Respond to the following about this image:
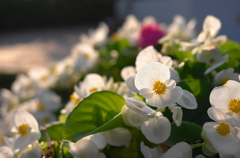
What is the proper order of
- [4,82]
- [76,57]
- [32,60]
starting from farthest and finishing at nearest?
[32,60] → [4,82] → [76,57]

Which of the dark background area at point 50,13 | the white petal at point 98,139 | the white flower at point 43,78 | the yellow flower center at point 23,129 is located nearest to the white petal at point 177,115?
the white petal at point 98,139

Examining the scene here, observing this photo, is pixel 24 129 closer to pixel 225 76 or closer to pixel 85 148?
pixel 85 148

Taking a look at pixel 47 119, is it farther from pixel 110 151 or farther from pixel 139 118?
pixel 139 118

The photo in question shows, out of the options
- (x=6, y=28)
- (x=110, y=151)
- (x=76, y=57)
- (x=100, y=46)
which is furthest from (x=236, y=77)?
(x=6, y=28)

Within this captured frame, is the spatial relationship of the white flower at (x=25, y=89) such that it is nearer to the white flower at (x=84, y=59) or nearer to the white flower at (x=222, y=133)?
the white flower at (x=84, y=59)

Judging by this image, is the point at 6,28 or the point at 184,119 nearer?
the point at 184,119

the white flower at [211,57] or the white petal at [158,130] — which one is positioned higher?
the white flower at [211,57]

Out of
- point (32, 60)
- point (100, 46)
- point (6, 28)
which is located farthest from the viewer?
point (6, 28)
